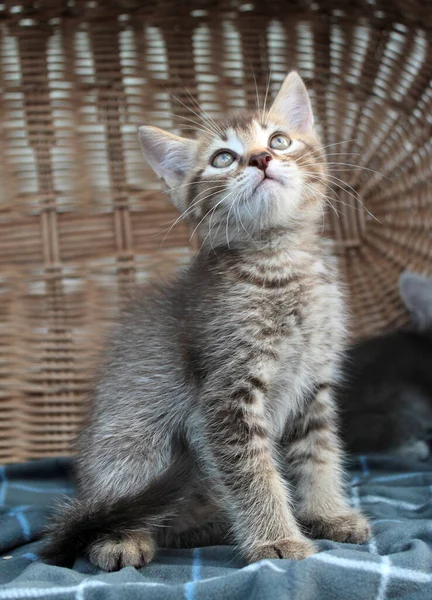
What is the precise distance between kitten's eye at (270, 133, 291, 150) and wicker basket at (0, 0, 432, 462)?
25.1 inches

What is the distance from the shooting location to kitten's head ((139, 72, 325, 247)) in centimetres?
146

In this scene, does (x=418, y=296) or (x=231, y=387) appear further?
(x=418, y=296)

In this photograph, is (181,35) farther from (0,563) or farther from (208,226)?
(0,563)

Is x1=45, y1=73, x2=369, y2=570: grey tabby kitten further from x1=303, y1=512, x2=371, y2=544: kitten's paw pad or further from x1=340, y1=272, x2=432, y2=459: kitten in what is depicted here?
x1=340, y1=272, x2=432, y2=459: kitten

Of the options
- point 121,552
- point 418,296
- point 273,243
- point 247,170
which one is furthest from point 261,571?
point 418,296

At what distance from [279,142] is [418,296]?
88 cm

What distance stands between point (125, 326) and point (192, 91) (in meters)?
0.99

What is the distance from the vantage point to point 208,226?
1552 mm

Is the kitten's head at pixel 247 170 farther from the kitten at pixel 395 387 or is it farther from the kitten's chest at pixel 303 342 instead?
the kitten at pixel 395 387

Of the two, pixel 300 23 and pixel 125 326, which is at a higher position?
pixel 300 23

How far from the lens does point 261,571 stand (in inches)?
42.4

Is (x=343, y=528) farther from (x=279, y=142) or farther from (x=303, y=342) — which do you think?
(x=279, y=142)

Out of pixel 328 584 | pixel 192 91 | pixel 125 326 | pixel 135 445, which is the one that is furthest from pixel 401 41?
pixel 328 584

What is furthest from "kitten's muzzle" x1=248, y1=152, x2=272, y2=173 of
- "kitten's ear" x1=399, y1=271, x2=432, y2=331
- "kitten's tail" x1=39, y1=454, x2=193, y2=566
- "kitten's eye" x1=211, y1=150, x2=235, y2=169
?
"kitten's ear" x1=399, y1=271, x2=432, y2=331
